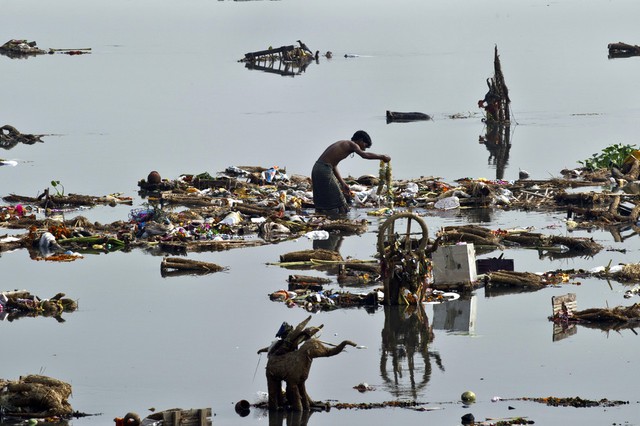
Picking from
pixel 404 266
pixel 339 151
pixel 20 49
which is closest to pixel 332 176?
pixel 339 151

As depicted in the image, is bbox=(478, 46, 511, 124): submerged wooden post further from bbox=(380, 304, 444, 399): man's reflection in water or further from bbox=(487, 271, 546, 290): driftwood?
bbox=(380, 304, 444, 399): man's reflection in water

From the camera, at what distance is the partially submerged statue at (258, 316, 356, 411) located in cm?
1614

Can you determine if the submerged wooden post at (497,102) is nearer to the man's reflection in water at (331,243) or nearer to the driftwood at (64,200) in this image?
the driftwood at (64,200)

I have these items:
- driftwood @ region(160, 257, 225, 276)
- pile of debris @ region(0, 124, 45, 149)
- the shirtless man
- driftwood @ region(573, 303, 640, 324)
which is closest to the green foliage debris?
the shirtless man

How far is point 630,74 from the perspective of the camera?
6544cm

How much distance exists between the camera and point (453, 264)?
22219 millimetres

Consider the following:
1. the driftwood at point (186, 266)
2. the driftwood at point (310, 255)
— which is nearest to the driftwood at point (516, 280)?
the driftwood at point (310, 255)

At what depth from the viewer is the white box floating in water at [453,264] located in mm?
22094

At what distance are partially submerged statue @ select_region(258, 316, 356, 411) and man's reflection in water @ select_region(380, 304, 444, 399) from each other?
1423 millimetres

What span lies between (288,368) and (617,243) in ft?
37.3

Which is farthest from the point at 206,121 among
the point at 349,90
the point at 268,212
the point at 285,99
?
the point at 268,212

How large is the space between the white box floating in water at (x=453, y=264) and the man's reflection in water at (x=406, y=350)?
1.09 metres

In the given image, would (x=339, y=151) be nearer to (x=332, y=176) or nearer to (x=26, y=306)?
(x=332, y=176)

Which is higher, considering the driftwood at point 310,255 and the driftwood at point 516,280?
the driftwood at point 310,255
